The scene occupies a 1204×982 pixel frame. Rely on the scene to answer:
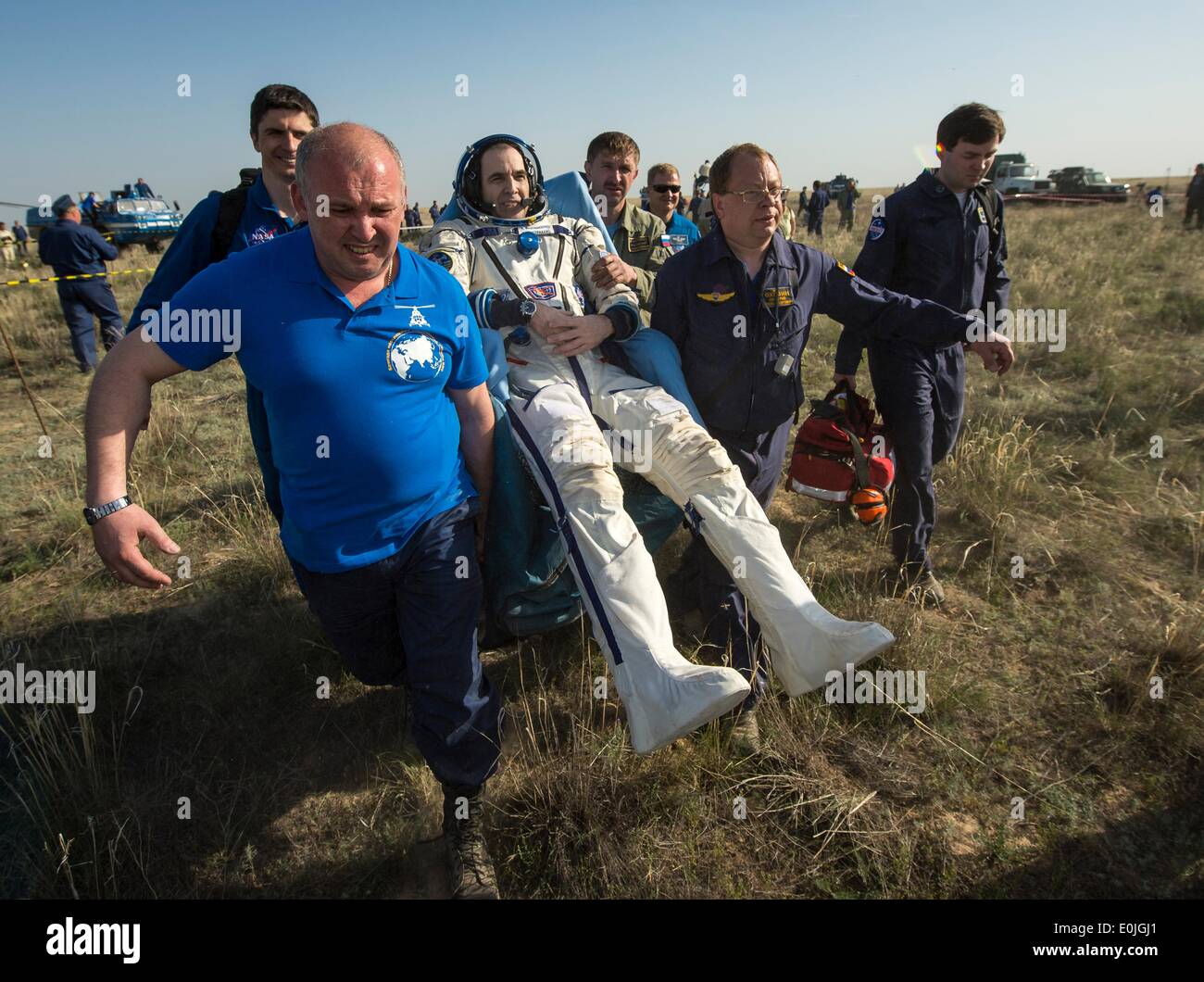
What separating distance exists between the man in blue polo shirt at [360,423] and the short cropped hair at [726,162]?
4.54 ft

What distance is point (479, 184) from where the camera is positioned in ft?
11.4

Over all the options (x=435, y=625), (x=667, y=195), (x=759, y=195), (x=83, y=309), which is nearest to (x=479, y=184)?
(x=759, y=195)

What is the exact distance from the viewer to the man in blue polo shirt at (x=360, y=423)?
2057 millimetres

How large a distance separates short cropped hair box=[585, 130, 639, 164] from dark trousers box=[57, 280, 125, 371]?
698 centimetres

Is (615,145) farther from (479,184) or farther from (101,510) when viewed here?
(101,510)

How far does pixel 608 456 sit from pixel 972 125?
9.00 feet

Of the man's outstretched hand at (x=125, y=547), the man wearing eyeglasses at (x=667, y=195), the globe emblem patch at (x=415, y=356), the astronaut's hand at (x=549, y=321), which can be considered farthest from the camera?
the man wearing eyeglasses at (x=667, y=195)

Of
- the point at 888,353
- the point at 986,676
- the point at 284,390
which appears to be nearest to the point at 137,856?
the point at 284,390

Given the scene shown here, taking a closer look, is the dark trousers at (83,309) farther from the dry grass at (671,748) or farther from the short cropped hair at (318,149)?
the short cropped hair at (318,149)

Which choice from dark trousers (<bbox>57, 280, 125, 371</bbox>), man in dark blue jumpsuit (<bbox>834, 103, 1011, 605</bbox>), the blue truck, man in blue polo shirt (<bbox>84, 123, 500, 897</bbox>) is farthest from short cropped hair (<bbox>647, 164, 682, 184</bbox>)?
the blue truck

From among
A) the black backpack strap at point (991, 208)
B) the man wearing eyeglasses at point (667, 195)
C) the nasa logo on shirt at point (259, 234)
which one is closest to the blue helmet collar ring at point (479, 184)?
the nasa logo on shirt at point (259, 234)
